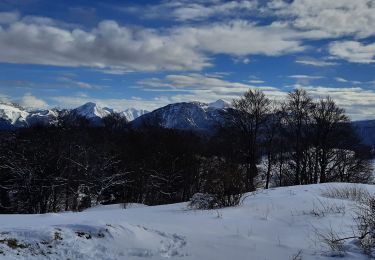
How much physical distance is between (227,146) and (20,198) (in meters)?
21.9

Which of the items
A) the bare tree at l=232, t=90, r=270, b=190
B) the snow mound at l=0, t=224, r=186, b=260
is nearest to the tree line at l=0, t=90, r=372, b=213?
the bare tree at l=232, t=90, r=270, b=190

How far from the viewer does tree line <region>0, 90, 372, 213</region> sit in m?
42.7

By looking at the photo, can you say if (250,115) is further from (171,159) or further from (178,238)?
(178,238)

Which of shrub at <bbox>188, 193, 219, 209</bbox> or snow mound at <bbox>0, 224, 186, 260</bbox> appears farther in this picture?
shrub at <bbox>188, 193, 219, 209</bbox>

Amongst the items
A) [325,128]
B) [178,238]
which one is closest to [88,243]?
[178,238]

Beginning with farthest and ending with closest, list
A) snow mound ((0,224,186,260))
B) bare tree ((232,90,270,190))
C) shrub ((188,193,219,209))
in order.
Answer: bare tree ((232,90,270,190)), shrub ((188,193,219,209)), snow mound ((0,224,186,260))

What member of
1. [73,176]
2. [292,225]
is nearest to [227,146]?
[73,176]

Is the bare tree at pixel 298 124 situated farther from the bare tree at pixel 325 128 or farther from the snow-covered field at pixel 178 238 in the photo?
the snow-covered field at pixel 178 238

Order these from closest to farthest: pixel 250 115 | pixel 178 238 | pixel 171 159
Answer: pixel 178 238 → pixel 250 115 → pixel 171 159

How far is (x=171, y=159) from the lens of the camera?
51125mm

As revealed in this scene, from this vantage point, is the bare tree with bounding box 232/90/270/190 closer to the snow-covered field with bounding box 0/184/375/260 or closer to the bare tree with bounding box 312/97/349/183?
the bare tree with bounding box 312/97/349/183

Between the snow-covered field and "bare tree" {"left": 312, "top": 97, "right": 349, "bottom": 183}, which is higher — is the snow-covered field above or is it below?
below

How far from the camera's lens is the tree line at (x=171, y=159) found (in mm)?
42719

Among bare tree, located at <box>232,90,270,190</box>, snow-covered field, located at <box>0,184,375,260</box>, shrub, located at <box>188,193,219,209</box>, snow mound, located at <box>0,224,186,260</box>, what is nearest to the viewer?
snow mound, located at <box>0,224,186,260</box>
